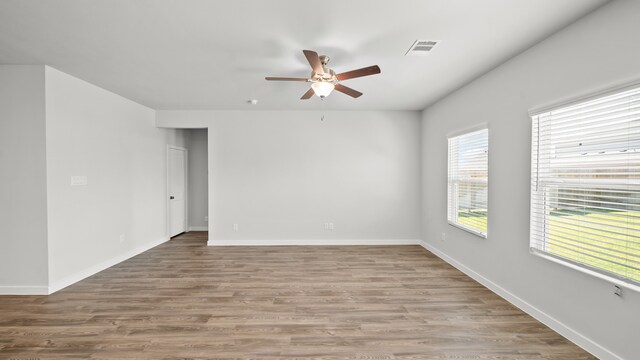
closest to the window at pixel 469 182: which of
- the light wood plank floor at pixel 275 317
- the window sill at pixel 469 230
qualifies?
the window sill at pixel 469 230

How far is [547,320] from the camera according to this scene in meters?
2.44

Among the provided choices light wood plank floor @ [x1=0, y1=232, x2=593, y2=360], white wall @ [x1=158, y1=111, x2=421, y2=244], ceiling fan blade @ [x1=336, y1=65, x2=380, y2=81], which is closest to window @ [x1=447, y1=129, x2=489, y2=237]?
light wood plank floor @ [x1=0, y1=232, x2=593, y2=360]

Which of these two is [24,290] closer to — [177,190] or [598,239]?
[177,190]

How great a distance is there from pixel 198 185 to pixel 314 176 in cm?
306

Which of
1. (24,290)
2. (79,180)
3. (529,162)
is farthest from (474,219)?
(24,290)

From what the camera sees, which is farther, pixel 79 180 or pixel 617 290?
pixel 79 180

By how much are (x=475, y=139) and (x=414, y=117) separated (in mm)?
1860

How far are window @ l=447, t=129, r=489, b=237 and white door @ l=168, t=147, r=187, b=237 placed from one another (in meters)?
5.31

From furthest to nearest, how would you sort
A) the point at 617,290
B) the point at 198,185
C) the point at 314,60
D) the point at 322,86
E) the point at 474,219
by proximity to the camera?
the point at 198,185, the point at 474,219, the point at 322,86, the point at 314,60, the point at 617,290

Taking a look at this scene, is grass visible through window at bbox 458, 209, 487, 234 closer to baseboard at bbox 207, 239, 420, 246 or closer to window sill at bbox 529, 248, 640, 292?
window sill at bbox 529, 248, 640, 292

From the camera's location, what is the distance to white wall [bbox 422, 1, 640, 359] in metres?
1.88

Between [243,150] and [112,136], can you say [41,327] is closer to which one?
[112,136]

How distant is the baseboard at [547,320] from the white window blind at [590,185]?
0.55 metres

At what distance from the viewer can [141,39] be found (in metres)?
2.49
